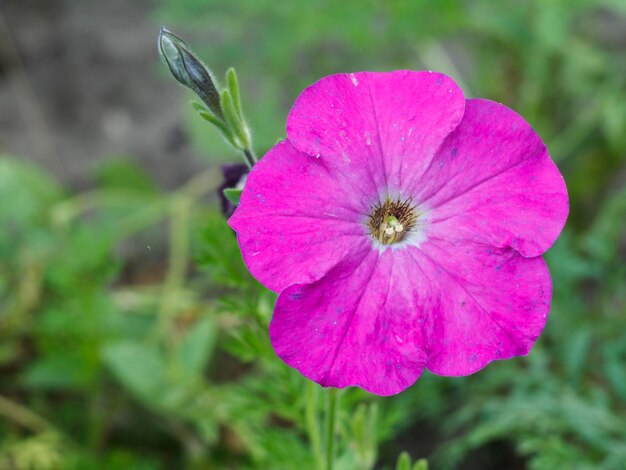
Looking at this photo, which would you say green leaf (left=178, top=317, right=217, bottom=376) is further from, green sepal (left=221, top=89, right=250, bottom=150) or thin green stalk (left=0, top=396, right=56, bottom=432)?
green sepal (left=221, top=89, right=250, bottom=150)

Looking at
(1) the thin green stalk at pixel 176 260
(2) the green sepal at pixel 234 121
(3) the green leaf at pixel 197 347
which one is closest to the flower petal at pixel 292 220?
(2) the green sepal at pixel 234 121

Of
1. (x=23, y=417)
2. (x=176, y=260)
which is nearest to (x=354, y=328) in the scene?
(x=23, y=417)

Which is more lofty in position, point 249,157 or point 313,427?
point 249,157

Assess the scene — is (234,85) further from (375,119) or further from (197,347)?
(197,347)

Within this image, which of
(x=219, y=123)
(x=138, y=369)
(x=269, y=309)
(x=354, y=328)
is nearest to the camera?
(x=354, y=328)

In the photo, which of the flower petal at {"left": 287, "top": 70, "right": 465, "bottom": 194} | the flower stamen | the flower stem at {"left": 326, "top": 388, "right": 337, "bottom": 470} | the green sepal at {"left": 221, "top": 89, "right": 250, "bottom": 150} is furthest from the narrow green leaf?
the flower stem at {"left": 326, "top": 388, "right": 337, "bottom": 470}

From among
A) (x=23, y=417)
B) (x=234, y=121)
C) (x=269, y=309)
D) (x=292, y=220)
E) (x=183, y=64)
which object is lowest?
(x=23, y=417)

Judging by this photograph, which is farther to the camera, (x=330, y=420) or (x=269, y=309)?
(x=269, y=309)
